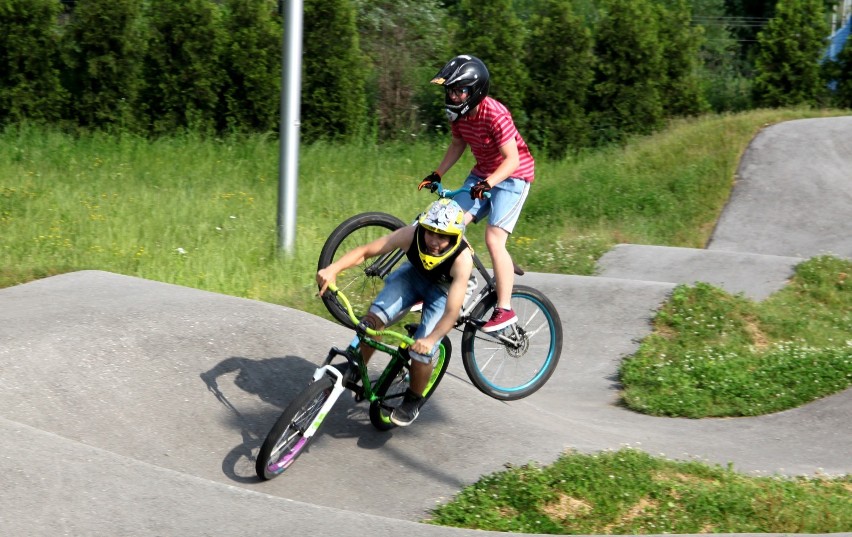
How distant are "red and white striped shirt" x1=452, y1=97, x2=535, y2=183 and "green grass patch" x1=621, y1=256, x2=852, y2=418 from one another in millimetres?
2171

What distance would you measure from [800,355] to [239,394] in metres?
4.65

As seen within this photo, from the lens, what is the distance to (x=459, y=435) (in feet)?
19.9

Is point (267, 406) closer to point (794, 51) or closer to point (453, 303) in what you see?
point (453, 303)

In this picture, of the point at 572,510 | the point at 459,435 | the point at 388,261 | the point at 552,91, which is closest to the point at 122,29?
the point at 552,91

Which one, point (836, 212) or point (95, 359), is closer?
point (95, 359)

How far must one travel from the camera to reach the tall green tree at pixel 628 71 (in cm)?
1698

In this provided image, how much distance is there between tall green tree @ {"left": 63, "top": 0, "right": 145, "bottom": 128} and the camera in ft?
50.1

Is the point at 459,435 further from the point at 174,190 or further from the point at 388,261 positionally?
the point at 174,190

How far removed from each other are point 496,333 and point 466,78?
65.5 inches

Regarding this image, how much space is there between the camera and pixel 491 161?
262 inches

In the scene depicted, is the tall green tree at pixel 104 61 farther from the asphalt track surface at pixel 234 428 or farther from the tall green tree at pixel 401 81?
the asphalt track surface at pixel 234 428

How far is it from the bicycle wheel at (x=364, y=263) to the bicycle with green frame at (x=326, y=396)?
801 mm

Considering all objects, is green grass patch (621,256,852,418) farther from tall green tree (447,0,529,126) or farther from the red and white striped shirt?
tall green tree (447,0,529,126)

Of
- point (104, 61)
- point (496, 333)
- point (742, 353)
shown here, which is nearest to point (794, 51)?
point (742, 353)
